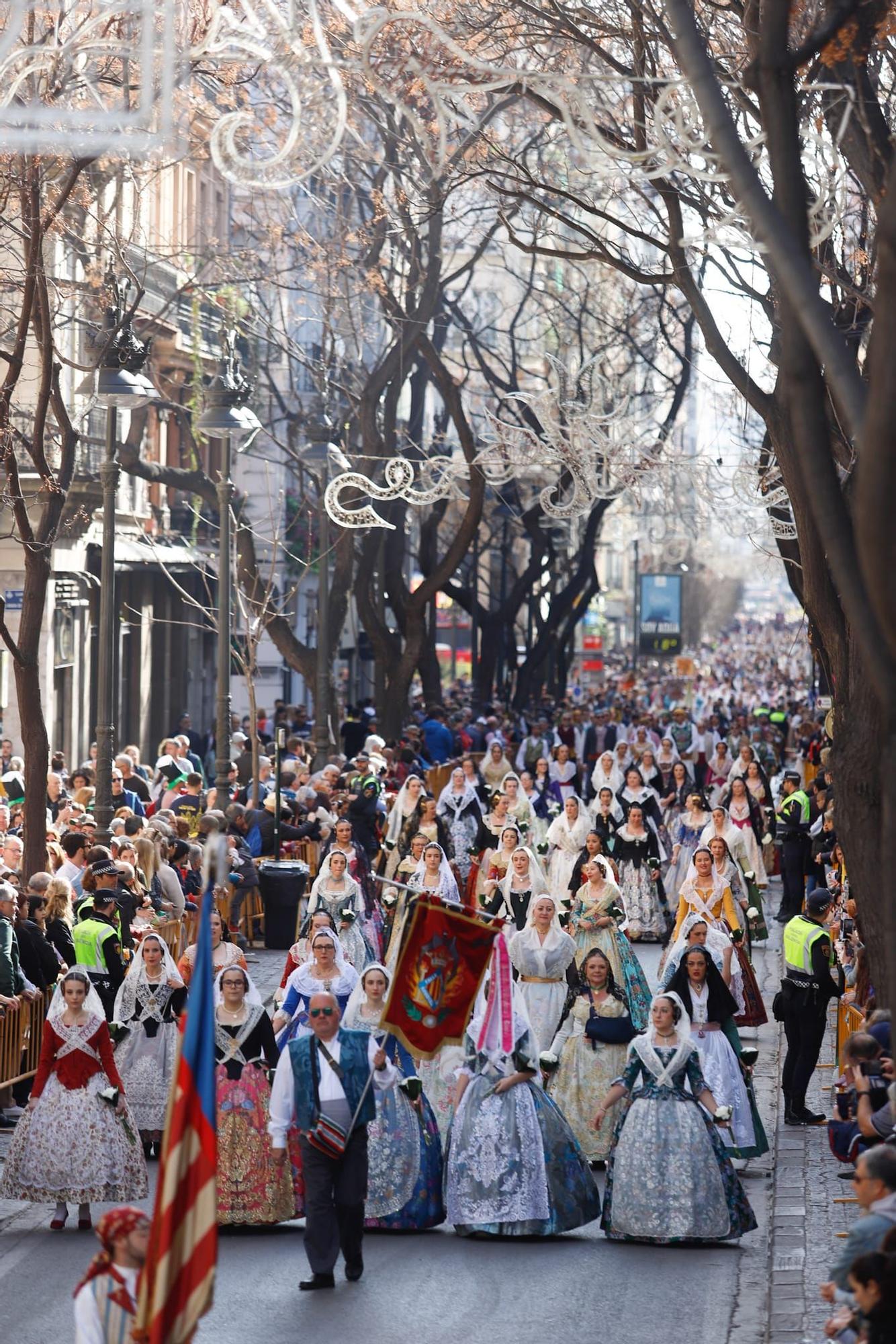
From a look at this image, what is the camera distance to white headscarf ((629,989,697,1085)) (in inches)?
→ 455

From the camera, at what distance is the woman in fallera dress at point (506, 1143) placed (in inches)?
457

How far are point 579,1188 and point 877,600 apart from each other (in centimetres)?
637

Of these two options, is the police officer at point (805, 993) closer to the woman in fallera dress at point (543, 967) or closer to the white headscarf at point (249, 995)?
the woman in fallera dress at point (543, 967)

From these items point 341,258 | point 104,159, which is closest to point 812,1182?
point 104,159

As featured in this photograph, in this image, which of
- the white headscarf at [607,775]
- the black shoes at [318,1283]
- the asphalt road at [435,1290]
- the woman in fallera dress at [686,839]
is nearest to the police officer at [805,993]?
the asphalt road at [435,1290]

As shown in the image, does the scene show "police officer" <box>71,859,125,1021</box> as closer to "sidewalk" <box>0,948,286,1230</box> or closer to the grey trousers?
"sidewalk" <box>0,948,286,1230</box>

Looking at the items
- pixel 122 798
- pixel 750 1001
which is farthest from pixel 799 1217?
pixel 122 798

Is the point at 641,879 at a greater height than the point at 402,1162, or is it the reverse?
the point at 641,879

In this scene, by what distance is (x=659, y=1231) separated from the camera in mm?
11539

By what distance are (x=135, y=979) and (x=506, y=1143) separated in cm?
263

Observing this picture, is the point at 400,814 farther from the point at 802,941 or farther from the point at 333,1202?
the point at 333,1202

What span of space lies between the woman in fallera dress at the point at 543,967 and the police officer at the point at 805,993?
1.41 m

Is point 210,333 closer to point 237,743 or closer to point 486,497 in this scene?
point 486,497

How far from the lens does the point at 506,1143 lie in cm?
1158
